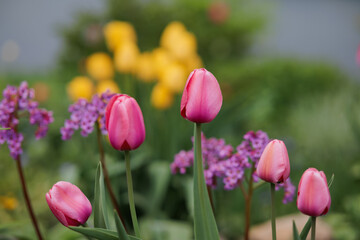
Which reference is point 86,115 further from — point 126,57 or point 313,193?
point 126,57

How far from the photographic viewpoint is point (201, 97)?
35.1 inches

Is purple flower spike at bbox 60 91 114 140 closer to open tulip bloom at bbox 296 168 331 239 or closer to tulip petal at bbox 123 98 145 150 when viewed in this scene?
tulip petal at bbox 123 98 145 150

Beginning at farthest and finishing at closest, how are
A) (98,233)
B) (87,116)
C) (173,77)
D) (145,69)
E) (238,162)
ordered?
(145,69), (173,77), (87,116), (238,162), (98,233)

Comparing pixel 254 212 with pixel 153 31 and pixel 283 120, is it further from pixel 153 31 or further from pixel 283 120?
pixel 153 31

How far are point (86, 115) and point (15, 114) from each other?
0.21 metres

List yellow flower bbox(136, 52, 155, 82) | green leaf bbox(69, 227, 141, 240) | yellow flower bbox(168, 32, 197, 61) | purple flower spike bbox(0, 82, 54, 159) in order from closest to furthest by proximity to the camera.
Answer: green leaf bbox(69, 227, 141, 240) → purple flower spike bbox(0, 82, 54, 159) → yellow flower bbox(168, 32, 197, 61) → yellow flower bbox(136, 52, 155, 82)

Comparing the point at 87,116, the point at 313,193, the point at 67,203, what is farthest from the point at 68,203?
the point at 313,193

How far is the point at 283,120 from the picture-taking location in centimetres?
584

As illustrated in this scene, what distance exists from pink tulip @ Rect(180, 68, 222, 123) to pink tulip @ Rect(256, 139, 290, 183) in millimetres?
146

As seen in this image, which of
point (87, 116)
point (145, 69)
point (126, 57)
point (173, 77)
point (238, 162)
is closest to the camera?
point (238, 162)

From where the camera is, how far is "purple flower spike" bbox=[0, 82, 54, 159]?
1.20 meters

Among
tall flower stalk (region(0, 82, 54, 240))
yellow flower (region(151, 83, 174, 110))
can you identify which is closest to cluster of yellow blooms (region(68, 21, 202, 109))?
yellow flower (region(151, 83, 174, 110))

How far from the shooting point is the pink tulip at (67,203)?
92 cm

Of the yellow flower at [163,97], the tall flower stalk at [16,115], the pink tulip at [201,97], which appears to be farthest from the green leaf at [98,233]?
the yellow flower at [163,97]
